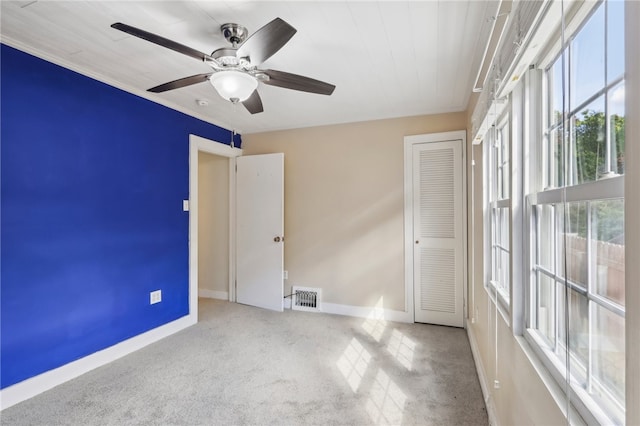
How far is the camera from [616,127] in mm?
772

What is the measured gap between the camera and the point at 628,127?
583mm

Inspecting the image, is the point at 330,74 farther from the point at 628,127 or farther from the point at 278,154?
the point at 628,127

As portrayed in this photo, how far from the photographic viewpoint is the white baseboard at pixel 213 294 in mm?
4324

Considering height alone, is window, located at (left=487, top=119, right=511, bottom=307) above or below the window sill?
above

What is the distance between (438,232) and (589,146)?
2.54m

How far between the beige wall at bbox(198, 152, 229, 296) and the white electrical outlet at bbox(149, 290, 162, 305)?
4.25ft

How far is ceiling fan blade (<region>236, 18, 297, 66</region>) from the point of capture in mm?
1382

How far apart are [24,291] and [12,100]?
128cm

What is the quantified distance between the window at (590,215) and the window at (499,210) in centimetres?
61

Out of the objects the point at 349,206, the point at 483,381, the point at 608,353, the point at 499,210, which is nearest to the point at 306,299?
the point at 349,206

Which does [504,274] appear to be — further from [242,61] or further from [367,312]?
[242,61]

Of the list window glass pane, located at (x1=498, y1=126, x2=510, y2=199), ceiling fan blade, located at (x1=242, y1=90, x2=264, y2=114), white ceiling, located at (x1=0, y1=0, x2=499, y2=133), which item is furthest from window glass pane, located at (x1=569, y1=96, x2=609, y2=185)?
ceiling fan blade, located at (x1=242, y1=90, x2=264, y2=114)

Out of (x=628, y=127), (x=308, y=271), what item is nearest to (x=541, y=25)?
(x=628, y=127)

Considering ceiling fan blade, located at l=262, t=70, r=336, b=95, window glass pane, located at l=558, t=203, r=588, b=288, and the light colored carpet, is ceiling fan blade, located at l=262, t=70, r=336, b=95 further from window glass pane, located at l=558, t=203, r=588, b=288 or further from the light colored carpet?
the light colored carpet
